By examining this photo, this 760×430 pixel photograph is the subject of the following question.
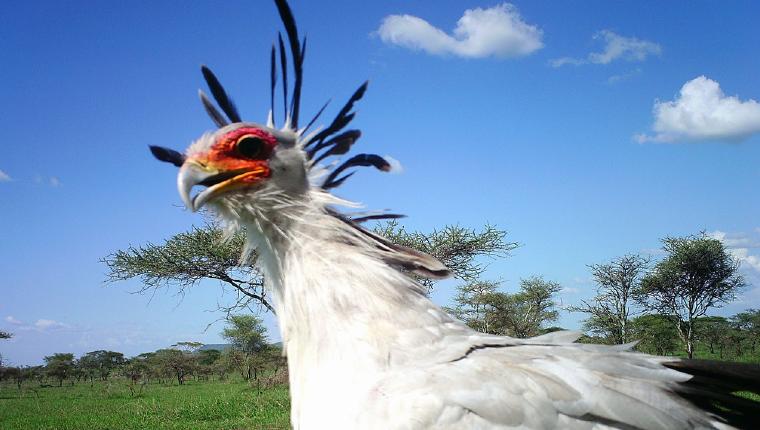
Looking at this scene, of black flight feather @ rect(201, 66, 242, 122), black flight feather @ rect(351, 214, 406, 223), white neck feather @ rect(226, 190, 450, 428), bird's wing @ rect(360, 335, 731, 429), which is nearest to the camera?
bird's wing @ rect(360, 335, 731, 429)

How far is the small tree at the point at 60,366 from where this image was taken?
41.6 metres

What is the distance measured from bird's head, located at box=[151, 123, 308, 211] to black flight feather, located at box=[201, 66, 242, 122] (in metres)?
0.62

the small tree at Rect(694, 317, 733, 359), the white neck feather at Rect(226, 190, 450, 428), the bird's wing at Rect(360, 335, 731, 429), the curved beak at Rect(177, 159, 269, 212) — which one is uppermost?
the curved beak at Rect(177, 159, 269, 212)

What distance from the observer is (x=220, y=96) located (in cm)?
371

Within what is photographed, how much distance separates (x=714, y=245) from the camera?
3250 centimetres

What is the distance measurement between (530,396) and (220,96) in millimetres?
2621

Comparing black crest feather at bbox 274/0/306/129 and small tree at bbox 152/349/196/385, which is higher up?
black crest feather at bbox 274/0/306/129

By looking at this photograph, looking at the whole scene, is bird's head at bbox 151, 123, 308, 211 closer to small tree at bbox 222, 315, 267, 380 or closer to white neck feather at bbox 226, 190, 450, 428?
white neck feather at bbox 226, 190, 450, 428

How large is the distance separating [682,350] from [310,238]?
44.3m

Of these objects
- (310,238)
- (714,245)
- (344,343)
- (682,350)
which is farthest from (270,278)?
(682,350)

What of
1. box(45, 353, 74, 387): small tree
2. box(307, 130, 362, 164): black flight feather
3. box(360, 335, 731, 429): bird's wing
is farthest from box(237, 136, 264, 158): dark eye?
box(45, 353, 74, 387): small tree

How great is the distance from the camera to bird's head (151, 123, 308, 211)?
2994 millimetres

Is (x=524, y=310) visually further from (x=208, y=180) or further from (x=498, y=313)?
(x=208, y=180)

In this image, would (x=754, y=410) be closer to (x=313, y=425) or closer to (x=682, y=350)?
(x=313, y=425)
